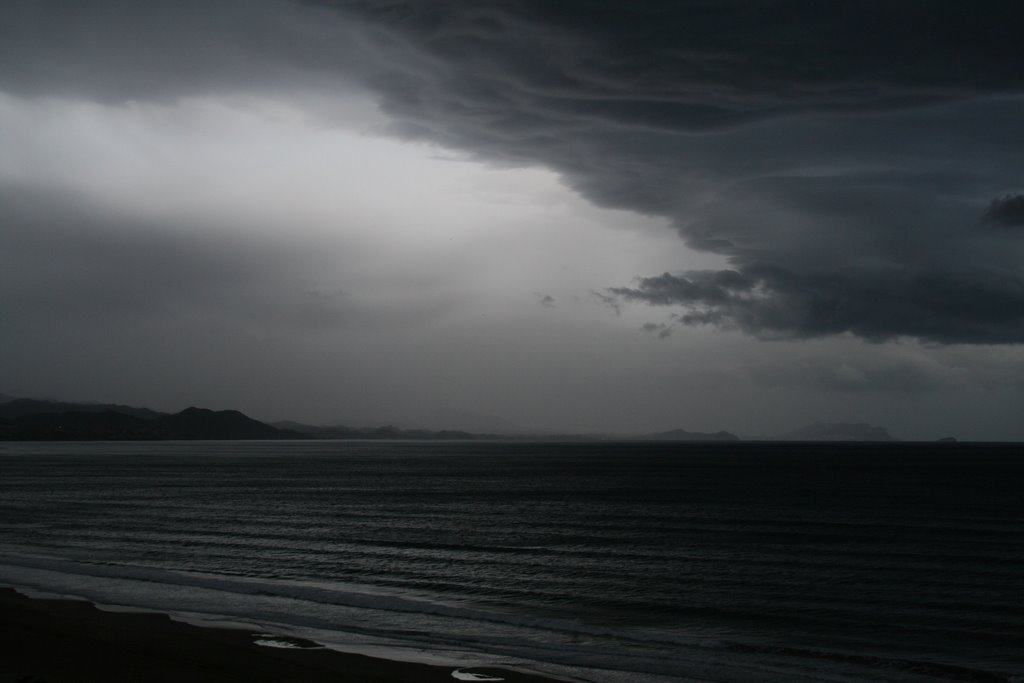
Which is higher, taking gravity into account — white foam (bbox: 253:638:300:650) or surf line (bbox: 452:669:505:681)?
surf line (bbox: 452:669:505:681)

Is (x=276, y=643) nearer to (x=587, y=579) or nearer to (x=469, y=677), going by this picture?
(x=469, y=677)

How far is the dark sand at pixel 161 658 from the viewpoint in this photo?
2044 centimetres

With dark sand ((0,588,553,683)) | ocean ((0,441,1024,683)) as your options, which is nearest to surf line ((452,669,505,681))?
dark sand ((0,588,553,683))

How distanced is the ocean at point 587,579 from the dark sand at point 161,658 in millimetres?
1754

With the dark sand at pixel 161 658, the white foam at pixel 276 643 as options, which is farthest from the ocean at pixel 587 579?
the dark sand at pixel 161 658

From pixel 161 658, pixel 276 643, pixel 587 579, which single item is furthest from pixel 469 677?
pixel 587 579

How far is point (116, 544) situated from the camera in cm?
4781

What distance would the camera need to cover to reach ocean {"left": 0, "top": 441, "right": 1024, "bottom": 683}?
2480 centimetres

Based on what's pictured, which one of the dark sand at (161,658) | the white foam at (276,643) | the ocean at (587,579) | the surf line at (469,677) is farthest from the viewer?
the ocean at (587,579)

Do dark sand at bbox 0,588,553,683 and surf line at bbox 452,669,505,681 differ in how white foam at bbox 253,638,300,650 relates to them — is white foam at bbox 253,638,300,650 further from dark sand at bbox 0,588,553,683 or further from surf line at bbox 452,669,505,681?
surf line at bbox 452,669,505,681

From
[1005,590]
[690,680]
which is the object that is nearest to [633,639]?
[690,680]

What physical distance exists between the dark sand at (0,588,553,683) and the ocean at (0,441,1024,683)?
1.75m

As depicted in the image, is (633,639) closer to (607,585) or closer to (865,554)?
(607,585)

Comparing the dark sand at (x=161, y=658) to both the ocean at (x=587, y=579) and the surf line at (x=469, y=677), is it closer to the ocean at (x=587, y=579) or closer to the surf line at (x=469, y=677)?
the surf line at (x=469, y=677)
